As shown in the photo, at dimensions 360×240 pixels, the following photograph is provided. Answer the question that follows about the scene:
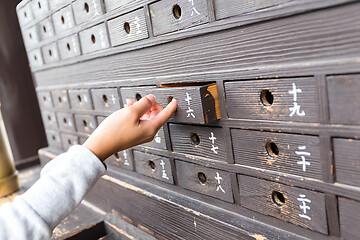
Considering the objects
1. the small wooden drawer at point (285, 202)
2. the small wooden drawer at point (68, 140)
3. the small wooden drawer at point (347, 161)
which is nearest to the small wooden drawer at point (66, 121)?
the small wooden drawer at point (68, 140)

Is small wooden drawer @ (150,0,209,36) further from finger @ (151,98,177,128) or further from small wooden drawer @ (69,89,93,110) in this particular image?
small wooden drawer @ (69,89,93,110)

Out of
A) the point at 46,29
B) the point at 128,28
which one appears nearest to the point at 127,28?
the point at 128,28

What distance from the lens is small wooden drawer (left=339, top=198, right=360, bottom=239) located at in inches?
18.9

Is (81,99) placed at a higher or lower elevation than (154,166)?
higher

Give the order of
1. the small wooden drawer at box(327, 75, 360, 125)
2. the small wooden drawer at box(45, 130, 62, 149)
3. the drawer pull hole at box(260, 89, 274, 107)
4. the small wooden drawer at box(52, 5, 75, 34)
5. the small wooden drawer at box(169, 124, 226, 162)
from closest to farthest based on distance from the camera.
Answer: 1. the small wooden drawer at box(327, 75, 360, 125)
2. the drawer pull hole at box(260, 89, 274, 107)
3. the small wooden drawer at box(169, 124, 226, 162)
4. the small wooden drawer at box(52, 5, 75, 34)
5. the small wooden drawer at box(45, 130, 62, 149)

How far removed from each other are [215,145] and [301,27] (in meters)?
0.29

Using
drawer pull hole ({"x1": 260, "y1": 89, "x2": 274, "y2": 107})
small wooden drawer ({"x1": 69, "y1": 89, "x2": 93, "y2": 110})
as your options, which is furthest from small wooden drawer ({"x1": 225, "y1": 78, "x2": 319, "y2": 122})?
small wooden drawer ({"x1": 69, "y1": 89, "x2": 93, "y2": 110})

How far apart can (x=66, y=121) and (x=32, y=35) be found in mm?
380

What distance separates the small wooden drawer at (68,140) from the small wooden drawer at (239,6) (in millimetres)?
814

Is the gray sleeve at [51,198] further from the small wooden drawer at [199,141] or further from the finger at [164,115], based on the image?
the small wooden drawer at [199,141]

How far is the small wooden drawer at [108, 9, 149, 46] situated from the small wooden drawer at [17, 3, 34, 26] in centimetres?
61

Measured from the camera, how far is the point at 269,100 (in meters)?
0.58

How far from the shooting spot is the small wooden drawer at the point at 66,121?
3.97 feet

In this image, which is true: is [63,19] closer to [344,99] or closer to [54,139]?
[54,139]
